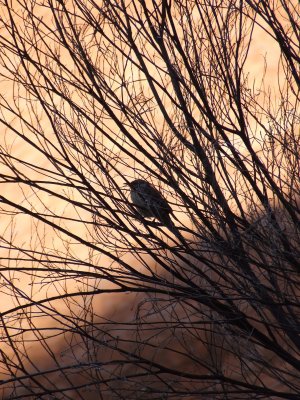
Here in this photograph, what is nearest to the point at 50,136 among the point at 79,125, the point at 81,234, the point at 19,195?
the point at 19,195

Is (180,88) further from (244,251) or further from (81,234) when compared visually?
(81,234)

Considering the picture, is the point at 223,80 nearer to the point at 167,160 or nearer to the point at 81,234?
the point at 167,160

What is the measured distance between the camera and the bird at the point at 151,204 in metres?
2.25

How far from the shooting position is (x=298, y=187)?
2.41 metres

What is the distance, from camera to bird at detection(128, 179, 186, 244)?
88.5 inches

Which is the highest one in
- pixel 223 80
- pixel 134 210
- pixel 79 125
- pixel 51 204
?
pixel 51 204

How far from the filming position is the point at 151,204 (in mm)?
2303

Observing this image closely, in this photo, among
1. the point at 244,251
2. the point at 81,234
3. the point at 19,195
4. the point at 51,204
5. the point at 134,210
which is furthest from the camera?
the point at 19,195

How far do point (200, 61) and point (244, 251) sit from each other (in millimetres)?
626

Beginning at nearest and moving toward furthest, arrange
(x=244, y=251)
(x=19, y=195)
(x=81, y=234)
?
(x=244, y=251), (x=81, y=234), (x=19, y=195)

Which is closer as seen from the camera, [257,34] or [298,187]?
[298,187]

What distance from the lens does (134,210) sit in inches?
91.9

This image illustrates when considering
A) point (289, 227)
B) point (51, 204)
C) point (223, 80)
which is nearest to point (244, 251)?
point (289, 227)

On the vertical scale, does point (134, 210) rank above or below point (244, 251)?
above
